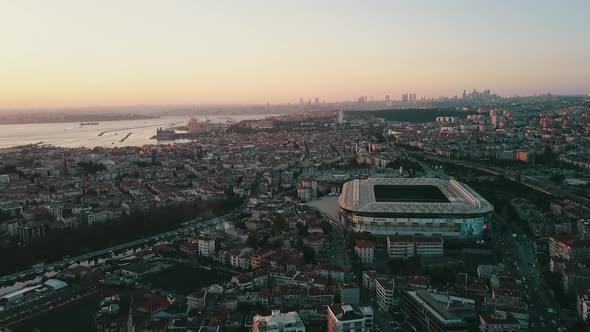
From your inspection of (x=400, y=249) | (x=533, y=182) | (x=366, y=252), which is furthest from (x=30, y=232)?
(x=533, y=182)

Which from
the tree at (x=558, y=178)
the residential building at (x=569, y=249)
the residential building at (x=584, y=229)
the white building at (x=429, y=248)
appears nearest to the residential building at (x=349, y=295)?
the white building at (x=429, y=248)

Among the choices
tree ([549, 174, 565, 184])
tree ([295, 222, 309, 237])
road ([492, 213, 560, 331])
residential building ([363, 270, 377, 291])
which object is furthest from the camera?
tree ([549, 174, 565, 184])

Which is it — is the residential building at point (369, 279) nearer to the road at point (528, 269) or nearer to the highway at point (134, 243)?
the road at point (528, 269)

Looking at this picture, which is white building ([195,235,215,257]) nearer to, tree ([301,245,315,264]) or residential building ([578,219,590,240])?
tree ([301,245,315,264])

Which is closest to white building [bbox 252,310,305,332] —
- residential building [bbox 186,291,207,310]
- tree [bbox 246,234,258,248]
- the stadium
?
residential building [bbox 186,291,207,310]

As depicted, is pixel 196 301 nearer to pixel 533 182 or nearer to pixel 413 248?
pixel 413 248
